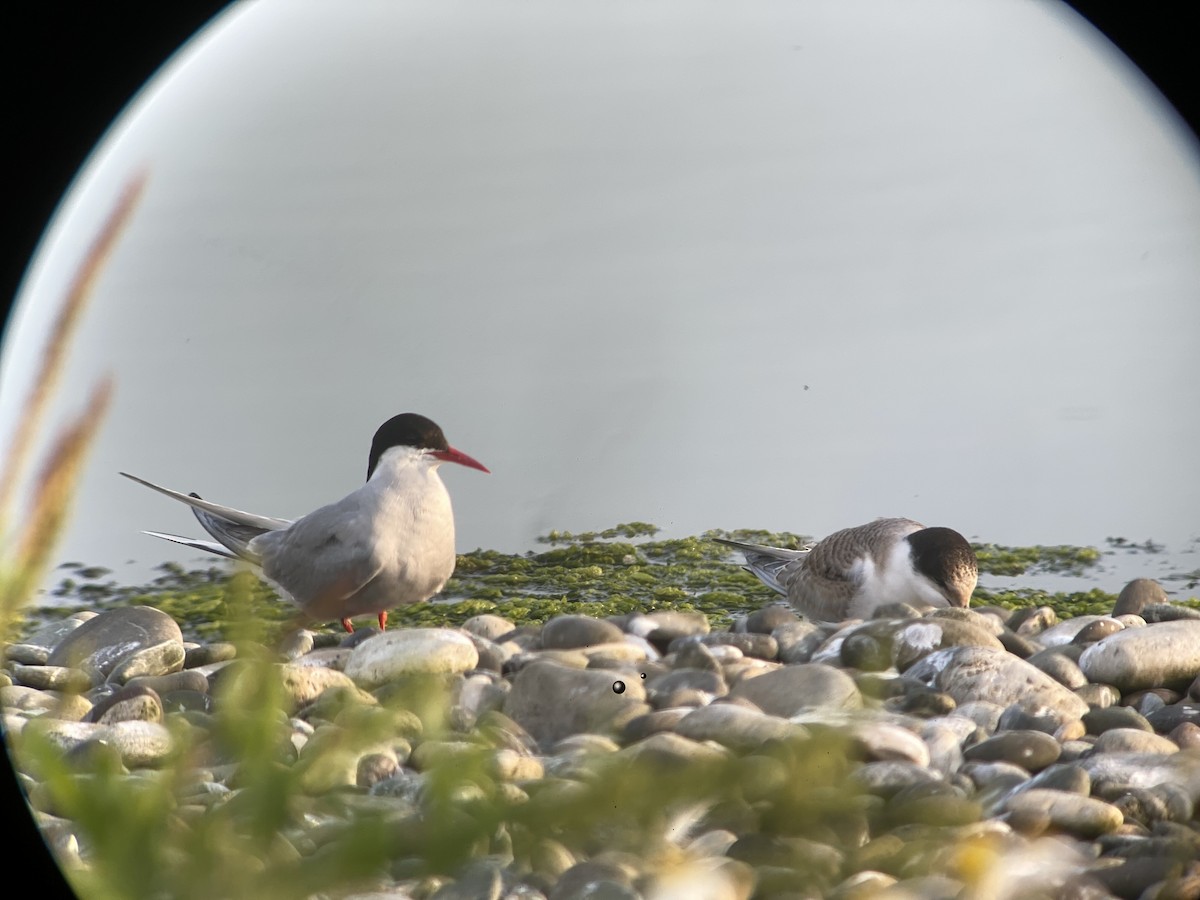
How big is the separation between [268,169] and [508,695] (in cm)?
102

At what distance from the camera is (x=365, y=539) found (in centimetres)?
235

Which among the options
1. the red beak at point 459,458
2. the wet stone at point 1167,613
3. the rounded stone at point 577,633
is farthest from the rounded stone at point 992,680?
the red beak at point 459,458

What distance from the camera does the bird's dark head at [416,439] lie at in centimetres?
223

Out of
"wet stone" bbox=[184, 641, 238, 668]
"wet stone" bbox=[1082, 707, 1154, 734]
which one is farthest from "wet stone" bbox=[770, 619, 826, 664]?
"wet stone" bbox=[184, 641, 238, 668]

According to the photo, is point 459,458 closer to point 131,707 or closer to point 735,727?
point 735,727

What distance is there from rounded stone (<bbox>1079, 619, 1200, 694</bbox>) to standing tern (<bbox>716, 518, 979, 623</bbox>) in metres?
0.32

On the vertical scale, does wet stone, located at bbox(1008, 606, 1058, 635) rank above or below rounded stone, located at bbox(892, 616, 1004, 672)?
above

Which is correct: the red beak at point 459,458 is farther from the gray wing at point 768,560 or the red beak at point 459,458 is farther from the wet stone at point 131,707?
the wet stone at point 131,707

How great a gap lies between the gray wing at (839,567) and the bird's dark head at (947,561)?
5 centimetres

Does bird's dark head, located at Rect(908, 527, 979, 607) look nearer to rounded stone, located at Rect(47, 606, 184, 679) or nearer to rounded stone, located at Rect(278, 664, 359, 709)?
rounded stone, located at Rect(278, 664, 359, 709)

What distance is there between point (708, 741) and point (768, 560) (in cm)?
45

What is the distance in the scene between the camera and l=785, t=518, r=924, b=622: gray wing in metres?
2.41

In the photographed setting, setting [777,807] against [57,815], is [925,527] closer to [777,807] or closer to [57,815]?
[777,807]

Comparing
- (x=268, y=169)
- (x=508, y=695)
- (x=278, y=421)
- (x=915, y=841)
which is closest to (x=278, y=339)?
(x=278, y=421)
